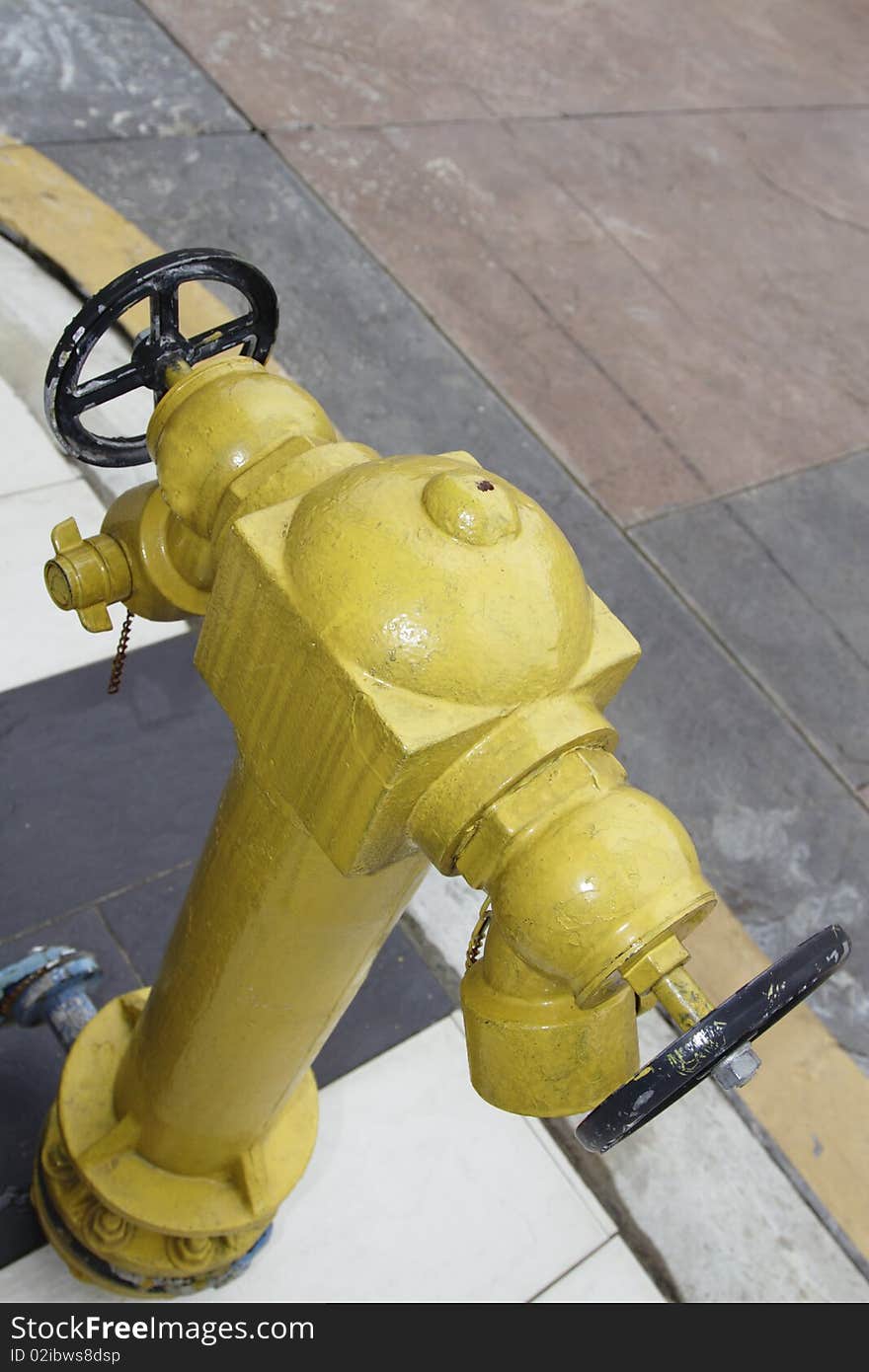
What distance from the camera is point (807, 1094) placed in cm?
224

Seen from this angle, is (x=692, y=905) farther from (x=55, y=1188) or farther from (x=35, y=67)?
(x=35, y=67)

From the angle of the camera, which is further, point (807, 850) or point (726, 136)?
point (726, 136)

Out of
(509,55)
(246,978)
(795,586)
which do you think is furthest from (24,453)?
(509,55)

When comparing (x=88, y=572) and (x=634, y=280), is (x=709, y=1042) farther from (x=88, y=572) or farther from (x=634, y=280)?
(x=634, y=280)

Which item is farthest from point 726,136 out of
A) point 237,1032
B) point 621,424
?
point 237,1032

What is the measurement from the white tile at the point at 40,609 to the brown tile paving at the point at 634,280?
4.51ft

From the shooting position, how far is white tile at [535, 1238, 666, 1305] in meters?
1.88

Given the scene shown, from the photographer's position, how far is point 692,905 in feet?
2.75

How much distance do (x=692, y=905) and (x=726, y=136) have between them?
15.9ft

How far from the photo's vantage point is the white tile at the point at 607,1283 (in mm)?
1884

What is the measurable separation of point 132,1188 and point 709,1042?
108 cm

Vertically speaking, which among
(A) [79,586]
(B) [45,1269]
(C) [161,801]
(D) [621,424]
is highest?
(A) [79,586]

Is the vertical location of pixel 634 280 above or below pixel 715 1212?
above

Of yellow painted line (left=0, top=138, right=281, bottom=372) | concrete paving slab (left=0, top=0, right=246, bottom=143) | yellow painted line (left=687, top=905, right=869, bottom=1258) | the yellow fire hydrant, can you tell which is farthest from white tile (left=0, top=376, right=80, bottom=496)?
yellow painted line (left=687, top=905, right=869, bottom=1258)
